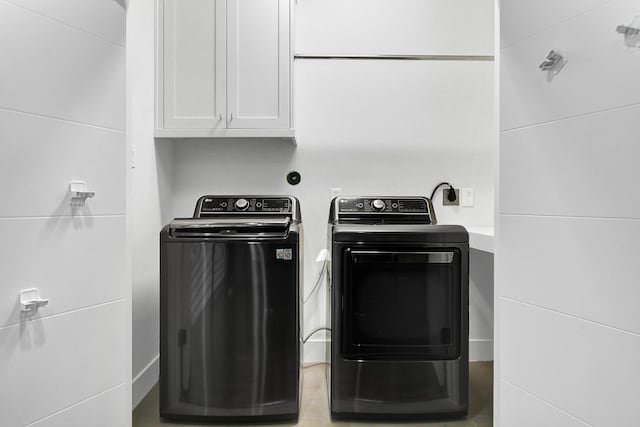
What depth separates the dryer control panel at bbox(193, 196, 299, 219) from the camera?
7.14 feet

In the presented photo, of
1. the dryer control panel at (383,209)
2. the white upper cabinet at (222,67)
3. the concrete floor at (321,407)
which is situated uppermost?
the white upper cabinet at (222,67)

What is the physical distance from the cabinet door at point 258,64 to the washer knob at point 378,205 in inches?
26.4

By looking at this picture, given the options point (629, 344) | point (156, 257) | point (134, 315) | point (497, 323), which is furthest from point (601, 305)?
point (156, 257)

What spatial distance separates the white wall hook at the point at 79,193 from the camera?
1.24 meters

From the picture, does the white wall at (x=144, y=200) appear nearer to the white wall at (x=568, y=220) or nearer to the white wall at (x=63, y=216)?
the white wall at (x=63, y=216)

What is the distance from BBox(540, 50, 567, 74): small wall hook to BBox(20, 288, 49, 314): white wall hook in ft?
5.63

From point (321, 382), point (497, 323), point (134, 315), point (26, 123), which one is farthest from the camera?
point (321, 382)

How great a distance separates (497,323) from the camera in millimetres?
1400

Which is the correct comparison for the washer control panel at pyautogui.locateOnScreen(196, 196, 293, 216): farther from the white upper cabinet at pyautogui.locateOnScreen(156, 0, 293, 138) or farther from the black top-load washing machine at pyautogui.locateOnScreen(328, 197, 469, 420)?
the black top-load washing machine at pyautogui.locateOnScreen(328, 197, 469, 420)

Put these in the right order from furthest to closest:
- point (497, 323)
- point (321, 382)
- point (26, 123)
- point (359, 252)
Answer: point (321, 382)
point (359, 252)
point (497, 323)
point (26, 123)

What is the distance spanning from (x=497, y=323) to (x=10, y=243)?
1.61m

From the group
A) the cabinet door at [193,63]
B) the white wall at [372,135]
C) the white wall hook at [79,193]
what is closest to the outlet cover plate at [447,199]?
the white wall at [372,135]

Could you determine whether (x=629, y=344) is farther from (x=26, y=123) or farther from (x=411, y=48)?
(x=411, y=48)

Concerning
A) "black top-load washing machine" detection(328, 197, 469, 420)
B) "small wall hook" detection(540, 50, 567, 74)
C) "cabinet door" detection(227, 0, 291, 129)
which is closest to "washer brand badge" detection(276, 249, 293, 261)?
"black top-load washing machine" detection(328, 197, 469, 420)
